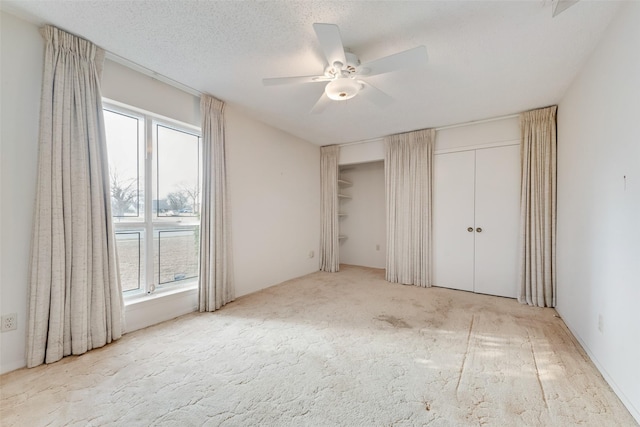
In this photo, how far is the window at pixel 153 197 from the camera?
240cm

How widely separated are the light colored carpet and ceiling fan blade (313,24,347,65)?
2.19m

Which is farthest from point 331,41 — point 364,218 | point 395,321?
point 364,218

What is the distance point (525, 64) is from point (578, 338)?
95.9 inches

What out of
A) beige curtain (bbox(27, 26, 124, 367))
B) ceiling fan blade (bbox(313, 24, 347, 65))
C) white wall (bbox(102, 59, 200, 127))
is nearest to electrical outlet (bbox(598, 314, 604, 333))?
ceiling fan blade (bbox(313, 24, 347, 65))

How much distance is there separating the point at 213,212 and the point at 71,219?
3.84 ft

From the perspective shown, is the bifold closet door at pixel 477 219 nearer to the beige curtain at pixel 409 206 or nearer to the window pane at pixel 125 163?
the beige curtain at pixel 409 206

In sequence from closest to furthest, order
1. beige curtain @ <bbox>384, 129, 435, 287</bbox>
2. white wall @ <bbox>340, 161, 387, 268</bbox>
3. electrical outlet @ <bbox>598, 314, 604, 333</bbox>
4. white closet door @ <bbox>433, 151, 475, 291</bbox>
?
electrical outlet @ <bbox>598, 314, 604, 333</bbox>
white closet door @ <bbox>433, 151, 475, 291</bbox>
beige curtain @ <bbox>384, 129, 435, 287</bbox>
white wall @ <bbox>340, 161, 387, 268</bbox>

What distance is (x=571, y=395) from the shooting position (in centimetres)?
155

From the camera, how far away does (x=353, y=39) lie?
1911 mm

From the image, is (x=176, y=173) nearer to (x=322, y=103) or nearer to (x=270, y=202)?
(x=270, y=202)

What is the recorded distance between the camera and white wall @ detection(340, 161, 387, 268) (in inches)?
206

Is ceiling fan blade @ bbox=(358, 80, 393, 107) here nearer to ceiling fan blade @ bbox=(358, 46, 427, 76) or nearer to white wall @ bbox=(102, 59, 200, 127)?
ceiling fan blade @ bbox=(358, 46, 427, 76)

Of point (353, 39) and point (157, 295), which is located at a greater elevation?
point (353, 39)

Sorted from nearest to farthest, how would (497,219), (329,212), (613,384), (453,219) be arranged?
(613,384) → (497,219) → (453,219) → (329,212)
